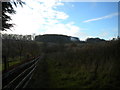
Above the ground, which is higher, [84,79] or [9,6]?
[9,6]

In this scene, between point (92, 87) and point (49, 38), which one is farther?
point (49, 38)

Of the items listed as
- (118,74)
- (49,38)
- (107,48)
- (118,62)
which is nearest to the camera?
(118,74)

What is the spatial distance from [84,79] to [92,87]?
1602 mm

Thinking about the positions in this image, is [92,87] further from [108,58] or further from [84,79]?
[108,58]

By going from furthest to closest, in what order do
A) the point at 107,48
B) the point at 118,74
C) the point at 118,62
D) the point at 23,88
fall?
the point at 107,48 < the point at 118,62 < the point at 118,74 < the point at 23,88

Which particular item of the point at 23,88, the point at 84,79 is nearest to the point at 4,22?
the point at 23,88

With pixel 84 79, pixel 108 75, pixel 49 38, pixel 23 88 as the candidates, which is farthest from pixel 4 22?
pixel 49 38

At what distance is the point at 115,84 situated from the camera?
7.12 metres

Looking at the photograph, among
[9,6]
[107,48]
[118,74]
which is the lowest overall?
[118,74]

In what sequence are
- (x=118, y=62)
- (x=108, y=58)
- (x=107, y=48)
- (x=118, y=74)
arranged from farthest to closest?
(x=107, y=48) → (x=108, y=58) → (x=118, y=62) → (x=118, y=74)

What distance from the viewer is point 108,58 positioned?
9.38 metres

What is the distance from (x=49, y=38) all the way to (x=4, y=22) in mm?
141850

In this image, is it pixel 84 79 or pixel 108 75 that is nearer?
pixel 108 75

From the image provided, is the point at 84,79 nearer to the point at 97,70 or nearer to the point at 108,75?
the point at 97,70
